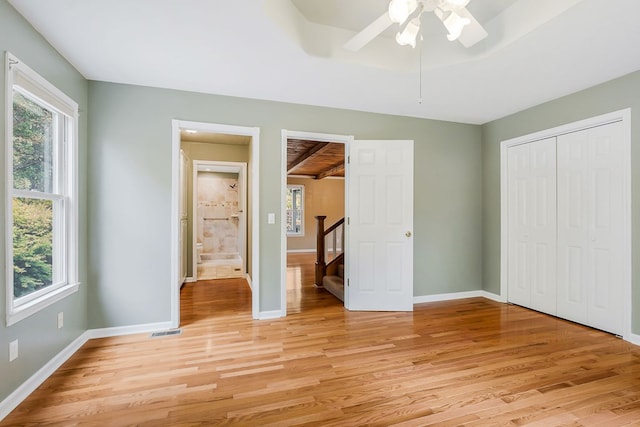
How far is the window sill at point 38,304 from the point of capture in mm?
1896

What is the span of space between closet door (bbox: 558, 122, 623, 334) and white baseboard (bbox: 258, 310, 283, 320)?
3.22m

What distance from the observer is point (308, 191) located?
398 inches

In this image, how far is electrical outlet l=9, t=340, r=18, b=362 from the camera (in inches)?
74.7

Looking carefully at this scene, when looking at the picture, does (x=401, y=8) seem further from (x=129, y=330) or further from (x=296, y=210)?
(x=296, y=210)

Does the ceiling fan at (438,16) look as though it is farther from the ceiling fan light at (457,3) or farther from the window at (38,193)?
the window at (38,193)

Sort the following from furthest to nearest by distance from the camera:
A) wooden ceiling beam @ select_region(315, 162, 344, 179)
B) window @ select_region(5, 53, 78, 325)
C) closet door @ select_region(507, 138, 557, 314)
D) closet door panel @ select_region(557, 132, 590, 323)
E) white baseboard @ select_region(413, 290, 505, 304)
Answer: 1. wooden ceiling beam @ select_region(315, 162, 344, 179)
2. white baseboard @ select_region(413, 290, 505, 304)
3. closet door @ select_region(507, 138, 557, 314)
4. closet door panel @ select_region(557, 132, 590, 323)
5. window @ select_region(5, 53, 78, 325)

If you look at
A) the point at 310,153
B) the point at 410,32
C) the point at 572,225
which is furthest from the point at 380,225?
the point at 310,153

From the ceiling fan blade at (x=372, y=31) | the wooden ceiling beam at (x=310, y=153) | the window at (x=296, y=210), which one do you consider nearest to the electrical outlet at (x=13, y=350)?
the ceiling fan blade at (x=372, y=31)

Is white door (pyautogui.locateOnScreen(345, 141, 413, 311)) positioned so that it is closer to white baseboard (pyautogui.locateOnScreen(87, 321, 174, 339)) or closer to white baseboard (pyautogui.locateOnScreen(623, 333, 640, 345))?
white baseboard (pyautogui.locateOnScreen(623, 333, 640, 345))

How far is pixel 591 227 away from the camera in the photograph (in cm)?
323

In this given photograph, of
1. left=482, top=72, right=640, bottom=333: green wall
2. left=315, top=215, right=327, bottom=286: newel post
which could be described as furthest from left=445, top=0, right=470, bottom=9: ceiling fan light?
left=315, top=215, right=327, bottom=286: newel post

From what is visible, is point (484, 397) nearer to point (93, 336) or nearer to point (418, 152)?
point (418, 152)

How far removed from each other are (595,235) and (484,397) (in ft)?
7.59

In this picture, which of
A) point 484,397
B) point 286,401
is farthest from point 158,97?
point 484,397
